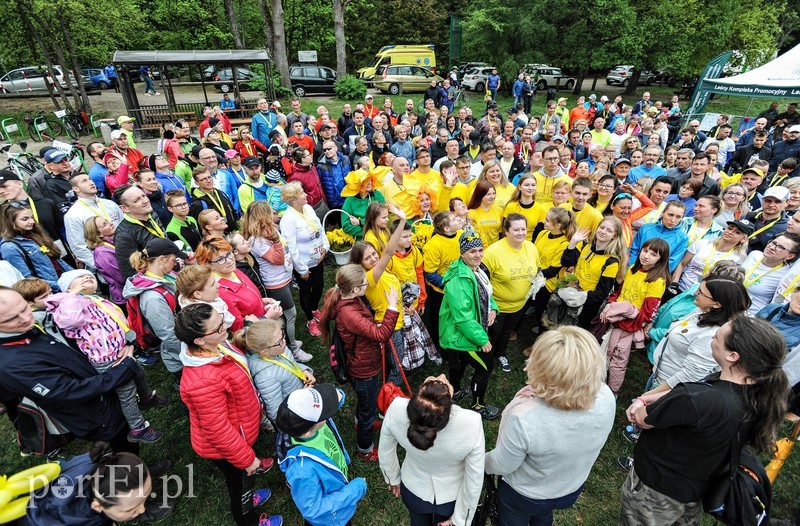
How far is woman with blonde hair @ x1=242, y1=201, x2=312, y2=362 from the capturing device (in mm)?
4266

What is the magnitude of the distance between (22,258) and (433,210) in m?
4.99

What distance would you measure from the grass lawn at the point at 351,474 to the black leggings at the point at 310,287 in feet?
4.83

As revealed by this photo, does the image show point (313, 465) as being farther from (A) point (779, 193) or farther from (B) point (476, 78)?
(B) point (476, 78)

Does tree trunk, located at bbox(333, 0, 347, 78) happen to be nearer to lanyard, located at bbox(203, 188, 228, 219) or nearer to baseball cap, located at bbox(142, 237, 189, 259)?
lanyard, located at bbox(203, 188, 228, 219)

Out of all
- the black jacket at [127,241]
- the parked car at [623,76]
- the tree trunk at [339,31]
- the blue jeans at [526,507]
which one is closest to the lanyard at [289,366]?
the blue jeans at [526,507]

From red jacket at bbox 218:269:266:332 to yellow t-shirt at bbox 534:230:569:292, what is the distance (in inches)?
131

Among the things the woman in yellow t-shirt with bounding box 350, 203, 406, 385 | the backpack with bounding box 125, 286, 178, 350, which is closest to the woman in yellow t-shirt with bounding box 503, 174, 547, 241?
the woman in yellow t-shirt with bounding box 350, 203, 406, 385

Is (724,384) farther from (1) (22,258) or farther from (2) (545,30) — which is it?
(2) (545,30)

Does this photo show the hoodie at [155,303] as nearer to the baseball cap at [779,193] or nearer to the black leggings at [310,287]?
the black leggings at [310,287]

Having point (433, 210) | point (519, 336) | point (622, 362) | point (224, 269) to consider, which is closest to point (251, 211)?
point (224, 269)

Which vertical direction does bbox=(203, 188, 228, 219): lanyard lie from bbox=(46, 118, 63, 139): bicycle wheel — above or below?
above

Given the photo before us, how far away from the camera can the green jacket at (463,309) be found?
3500mm

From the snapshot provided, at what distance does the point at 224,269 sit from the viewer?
3551mm

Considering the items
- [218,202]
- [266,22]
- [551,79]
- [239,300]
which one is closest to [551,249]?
[239,300]
